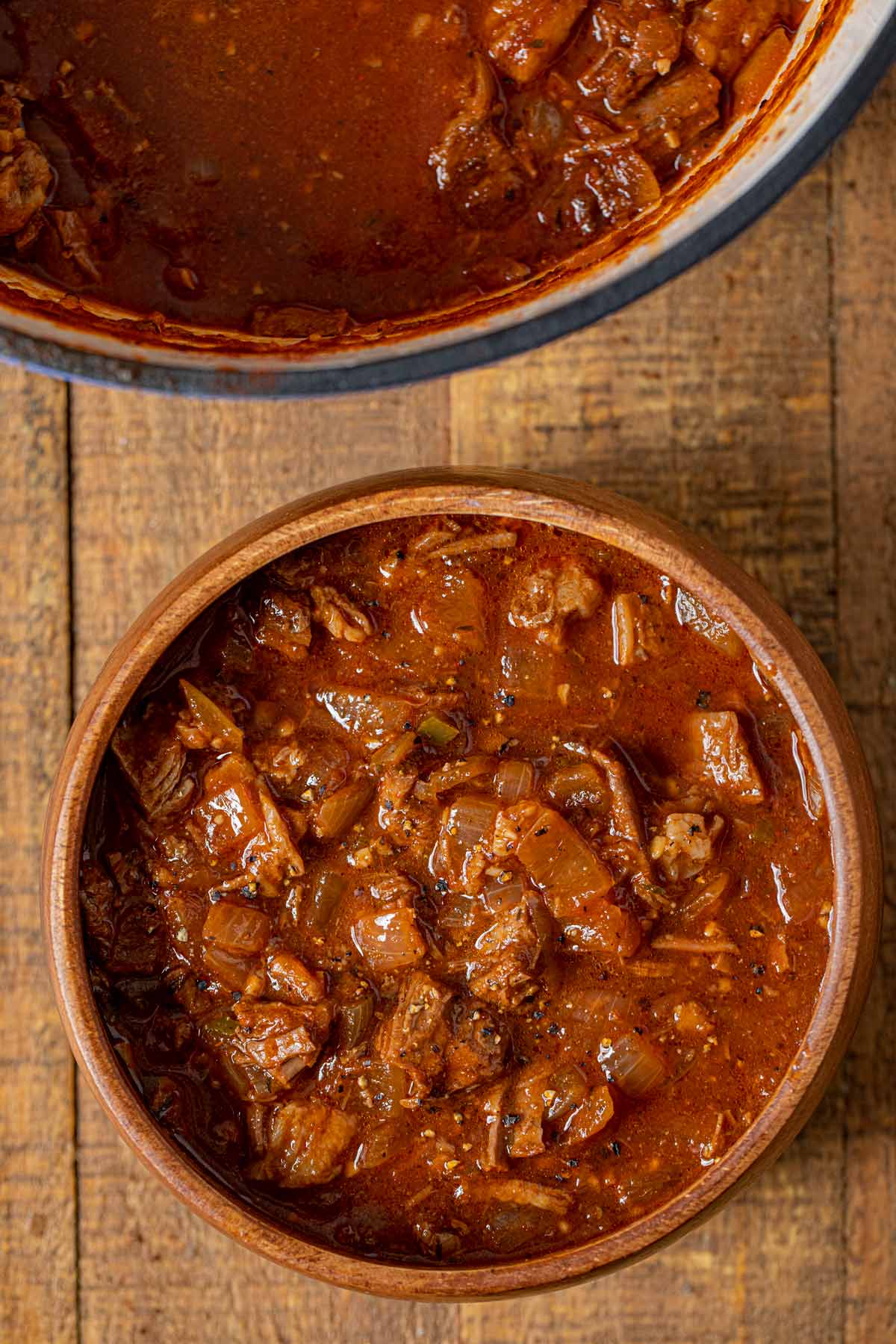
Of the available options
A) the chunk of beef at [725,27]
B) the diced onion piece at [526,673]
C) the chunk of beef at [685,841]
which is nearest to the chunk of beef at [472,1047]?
the chunk of beef at [685,841]

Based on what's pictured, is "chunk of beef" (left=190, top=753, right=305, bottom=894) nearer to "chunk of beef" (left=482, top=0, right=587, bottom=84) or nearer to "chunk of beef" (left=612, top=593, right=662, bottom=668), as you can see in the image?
"chunk of beef" (left=612, top=593, right=662, bottom=668)

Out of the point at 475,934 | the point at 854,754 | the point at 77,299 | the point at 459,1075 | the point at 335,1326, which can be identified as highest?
the point at 77,299

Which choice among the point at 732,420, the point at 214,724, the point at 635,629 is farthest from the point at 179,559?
the point at 732,420

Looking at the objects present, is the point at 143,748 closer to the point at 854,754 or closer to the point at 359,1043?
the point at 359,1043

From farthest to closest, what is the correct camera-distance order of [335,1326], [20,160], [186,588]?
[335,1326]
[186,588]
[20,160]

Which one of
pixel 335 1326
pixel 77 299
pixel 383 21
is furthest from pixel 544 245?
pixel 335 1326
